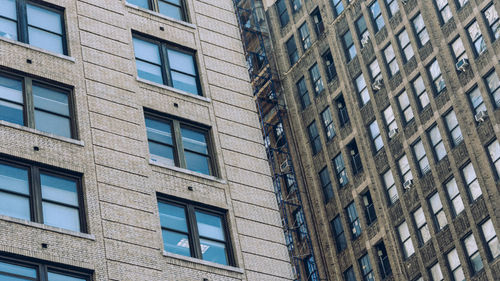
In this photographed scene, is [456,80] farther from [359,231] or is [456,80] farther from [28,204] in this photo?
[28,204]

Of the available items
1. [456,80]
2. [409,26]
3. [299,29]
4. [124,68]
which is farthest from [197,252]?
[299,29]

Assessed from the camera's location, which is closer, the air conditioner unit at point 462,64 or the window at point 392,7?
the air conditioner unit at point 462,64

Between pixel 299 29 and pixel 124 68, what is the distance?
4875 centimetres

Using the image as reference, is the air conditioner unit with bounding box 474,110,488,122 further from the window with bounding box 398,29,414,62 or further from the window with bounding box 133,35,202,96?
the window with bounding box 133,35,202,96

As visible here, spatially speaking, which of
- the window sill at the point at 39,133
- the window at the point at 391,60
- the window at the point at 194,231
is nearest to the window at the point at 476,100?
the window at the point at 391,60

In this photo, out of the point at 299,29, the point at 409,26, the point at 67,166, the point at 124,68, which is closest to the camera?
the point at 67,166

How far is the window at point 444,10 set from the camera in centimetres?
6354

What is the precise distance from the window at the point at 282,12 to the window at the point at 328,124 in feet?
30.5

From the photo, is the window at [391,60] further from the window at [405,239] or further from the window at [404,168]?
the window at [405,239]

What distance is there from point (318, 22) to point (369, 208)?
617 inches

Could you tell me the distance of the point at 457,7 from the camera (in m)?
62.9

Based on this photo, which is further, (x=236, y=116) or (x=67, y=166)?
(x=236, y=116)

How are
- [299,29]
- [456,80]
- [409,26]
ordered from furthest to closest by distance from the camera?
1. [299,29]
2. [409,26]
3. [456,80]

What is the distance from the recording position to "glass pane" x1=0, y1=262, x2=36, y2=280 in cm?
2470
